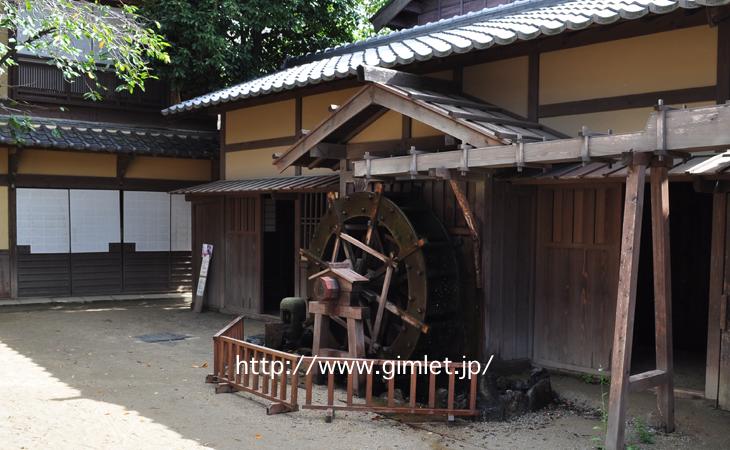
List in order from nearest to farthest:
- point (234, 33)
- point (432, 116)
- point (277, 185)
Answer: point (432, 116)
point (277, 185)
point (234, 33)

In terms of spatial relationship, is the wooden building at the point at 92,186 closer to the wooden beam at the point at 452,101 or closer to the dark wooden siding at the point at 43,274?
the dark wooden siding at the point at 43,274

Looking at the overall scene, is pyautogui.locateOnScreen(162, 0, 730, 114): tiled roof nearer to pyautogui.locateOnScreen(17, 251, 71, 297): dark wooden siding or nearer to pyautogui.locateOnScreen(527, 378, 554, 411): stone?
pyautogui.locateOnScreen(527, 378, 554, 411): stone

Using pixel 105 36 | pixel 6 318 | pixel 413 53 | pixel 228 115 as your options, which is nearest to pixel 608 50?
pixel 413 53

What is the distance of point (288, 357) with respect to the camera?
6.30 m

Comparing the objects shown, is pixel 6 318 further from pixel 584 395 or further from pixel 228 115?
pixel 584 395

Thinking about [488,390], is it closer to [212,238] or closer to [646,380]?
[646,380]

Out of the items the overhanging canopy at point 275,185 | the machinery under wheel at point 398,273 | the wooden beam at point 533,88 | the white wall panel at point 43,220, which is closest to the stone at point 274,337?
the machinery under wheel at point 398,273

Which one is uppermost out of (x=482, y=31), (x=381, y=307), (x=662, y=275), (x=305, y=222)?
(x=482, y=31)

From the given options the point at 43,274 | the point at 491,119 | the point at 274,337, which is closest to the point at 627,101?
the point at 491,119

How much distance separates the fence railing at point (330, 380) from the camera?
20.1ft

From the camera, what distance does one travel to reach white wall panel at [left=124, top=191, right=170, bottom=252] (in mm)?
14961

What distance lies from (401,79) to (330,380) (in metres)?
3.51

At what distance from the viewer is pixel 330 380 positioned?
20.1ft

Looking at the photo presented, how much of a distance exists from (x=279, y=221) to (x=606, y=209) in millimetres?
7455
